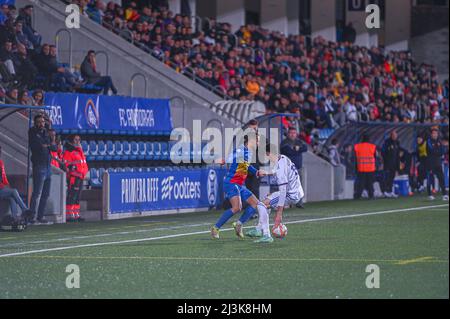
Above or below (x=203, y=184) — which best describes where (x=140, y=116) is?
above

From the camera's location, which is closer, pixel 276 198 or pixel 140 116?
pixel 276 198

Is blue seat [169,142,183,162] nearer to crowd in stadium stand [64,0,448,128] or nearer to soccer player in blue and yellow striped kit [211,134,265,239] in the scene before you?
crowd in stadium stand [64,0,448,128]

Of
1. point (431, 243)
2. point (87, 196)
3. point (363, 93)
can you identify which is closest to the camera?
point (431, 243)

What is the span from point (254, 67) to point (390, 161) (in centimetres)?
534

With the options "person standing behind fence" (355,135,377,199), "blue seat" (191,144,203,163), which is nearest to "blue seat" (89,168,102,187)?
"blue seat" (191,144,203,163)

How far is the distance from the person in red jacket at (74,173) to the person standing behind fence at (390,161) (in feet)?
41.1

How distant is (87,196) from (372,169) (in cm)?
1106

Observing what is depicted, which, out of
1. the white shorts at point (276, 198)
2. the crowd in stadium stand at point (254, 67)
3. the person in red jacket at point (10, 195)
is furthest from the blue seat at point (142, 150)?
the white shorts at point (276, 198)

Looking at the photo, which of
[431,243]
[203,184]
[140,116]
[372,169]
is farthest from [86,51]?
[431,243]

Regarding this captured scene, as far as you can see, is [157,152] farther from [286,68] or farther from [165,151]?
[286,68]

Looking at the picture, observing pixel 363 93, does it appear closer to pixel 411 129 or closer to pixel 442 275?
pixel 411 129

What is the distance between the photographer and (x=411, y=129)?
3797cm

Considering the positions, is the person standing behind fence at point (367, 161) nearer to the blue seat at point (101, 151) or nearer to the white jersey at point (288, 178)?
the blue seat at point (101, 151)
